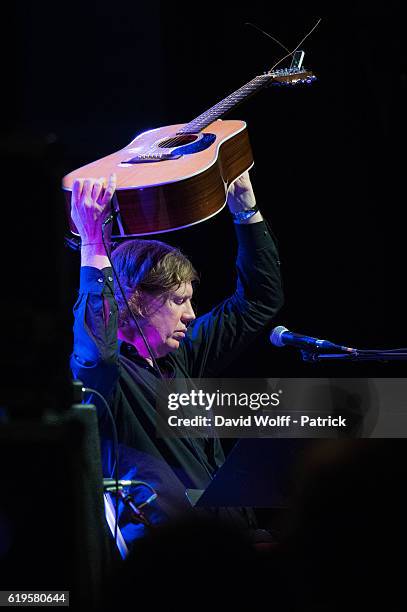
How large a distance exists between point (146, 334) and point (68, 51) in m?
1.48

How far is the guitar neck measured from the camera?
316 cm

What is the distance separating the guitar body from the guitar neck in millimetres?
40

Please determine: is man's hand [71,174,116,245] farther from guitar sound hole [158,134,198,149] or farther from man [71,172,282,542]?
guitar sound hole [158,134,198,149]

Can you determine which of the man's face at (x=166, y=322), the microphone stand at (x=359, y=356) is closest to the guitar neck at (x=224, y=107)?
the man's face at (x=166, y=322)

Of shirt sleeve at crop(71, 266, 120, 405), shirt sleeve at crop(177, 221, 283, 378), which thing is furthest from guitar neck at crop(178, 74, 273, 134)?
shirt sleeve at crop(71, 266, 120, 405)

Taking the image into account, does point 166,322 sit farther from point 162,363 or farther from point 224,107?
point 224,107

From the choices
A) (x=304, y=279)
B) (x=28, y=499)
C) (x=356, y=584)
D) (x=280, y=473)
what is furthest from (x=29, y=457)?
(x=304, y=279)

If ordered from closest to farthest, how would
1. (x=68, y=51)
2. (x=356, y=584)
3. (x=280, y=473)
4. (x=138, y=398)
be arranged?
(x=356, y=584), (x=280, y=473), (x=138, y=398), (x=68, y=51)

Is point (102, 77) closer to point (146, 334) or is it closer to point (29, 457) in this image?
point (146, 334)

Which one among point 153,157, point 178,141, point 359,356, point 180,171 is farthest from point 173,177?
point 359,356

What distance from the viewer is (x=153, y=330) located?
2.99 meters

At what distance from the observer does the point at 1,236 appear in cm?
122

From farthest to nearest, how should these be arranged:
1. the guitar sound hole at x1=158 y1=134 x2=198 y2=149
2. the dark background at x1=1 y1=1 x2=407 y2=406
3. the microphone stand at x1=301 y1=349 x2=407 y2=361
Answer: the dark background at x1=1 y1=1 x2=407 y2=406 → the guitar sound hole at x1=158 y1=134 x2=198 y2=149 → the microphone stand at x1=301 y1=349 x2=407 y2=361

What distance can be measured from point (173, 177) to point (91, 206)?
0.27m
